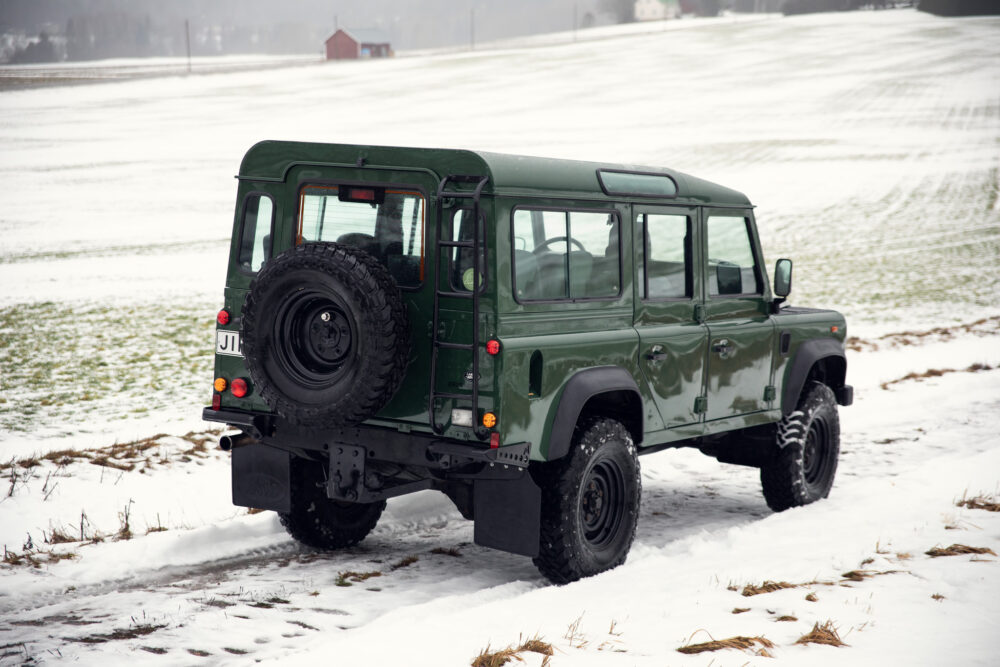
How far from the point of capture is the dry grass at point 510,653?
4.64 m

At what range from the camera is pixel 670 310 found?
692 cm

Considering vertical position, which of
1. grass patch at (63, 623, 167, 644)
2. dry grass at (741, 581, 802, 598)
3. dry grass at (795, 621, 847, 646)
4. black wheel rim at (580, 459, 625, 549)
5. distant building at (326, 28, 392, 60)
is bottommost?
dry grass at (741, 581, 802, 598)

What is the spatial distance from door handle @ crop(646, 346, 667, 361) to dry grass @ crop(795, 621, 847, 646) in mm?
2003

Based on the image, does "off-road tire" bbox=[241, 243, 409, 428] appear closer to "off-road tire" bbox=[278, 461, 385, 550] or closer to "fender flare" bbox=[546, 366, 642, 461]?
"fender flare" bbox=[546, 366, 642, 461]

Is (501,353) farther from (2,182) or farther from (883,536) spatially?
(2,182)

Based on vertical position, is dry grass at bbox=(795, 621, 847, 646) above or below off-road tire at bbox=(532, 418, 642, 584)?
below

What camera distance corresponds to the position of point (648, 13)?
124688mm

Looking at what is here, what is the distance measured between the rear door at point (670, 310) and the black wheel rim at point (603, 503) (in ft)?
1.94

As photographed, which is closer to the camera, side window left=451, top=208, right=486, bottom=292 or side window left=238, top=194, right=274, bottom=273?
side window left=451, top=208, right=486, bottom=292

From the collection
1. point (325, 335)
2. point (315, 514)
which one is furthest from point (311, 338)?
point (315, 514)

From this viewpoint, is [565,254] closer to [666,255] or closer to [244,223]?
[666,255]

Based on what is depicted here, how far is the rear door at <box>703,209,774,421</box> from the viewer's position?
7.29 meters

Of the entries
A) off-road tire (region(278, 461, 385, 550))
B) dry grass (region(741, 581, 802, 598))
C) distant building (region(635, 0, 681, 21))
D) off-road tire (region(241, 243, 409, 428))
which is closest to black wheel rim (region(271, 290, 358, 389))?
off-road tire (region(241, 243, 409, 428))

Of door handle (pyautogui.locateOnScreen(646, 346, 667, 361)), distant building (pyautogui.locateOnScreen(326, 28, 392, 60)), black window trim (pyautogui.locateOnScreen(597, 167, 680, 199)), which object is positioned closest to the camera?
black window trim (pyautogui.locateOnScreen(597, 167, 680, 199))
